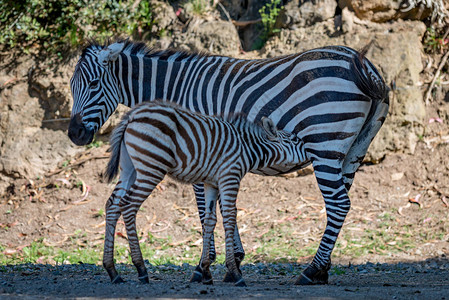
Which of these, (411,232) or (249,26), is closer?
(411,232)

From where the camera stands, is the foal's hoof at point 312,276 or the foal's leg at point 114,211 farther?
the foal's hoof at point 312,276

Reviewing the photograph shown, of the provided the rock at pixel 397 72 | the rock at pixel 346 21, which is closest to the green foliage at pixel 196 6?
the rock at pixel 397 72

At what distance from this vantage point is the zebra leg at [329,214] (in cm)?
635

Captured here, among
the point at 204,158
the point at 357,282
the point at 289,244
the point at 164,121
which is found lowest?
the point at 289,244

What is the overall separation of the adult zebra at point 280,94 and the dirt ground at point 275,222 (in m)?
1.33

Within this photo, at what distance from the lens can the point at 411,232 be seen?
32.3ft

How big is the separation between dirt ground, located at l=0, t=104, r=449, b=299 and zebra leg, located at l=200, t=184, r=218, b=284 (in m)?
1.01

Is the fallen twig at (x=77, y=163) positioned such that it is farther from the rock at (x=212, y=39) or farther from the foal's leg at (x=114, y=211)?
the foal's leg at (x=114, y=211)

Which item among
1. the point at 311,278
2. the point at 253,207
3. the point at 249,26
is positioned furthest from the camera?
the point at 249,26

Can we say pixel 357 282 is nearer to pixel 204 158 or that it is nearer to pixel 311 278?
pixel 311 278

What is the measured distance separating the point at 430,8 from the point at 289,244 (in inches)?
240

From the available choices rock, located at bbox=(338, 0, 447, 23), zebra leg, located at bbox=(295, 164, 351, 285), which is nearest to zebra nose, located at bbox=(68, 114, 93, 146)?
zebra leg, located at bbox=(295, 164, 351, 285)

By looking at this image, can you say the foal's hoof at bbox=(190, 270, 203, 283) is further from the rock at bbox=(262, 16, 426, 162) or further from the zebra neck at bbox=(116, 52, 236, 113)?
the rock at bbox=(262, 16, 426, 162)

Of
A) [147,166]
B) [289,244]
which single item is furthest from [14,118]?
[147,166]
